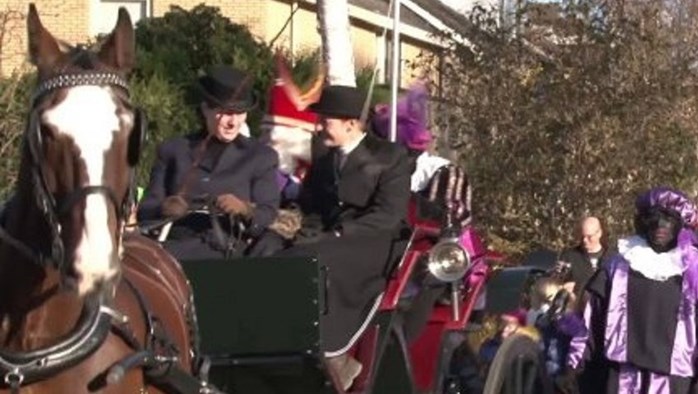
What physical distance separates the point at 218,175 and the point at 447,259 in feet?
4.89

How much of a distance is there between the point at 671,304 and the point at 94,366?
388 cm

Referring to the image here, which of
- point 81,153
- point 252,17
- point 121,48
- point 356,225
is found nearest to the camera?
point 81,153

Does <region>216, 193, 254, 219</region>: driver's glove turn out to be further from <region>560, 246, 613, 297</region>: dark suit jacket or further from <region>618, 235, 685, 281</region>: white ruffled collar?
<region>560, 246, 613, 297</region>: dark suit jacket

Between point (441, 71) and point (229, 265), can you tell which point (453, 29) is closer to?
point (441, 71)

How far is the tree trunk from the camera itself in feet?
45.2

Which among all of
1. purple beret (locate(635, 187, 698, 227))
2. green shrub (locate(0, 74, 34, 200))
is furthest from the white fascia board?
purple beret (locate(635, 187, 698, 227))

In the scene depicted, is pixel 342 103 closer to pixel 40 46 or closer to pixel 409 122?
pixel 409 122

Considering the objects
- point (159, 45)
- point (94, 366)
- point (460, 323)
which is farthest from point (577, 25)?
point (94, 366)

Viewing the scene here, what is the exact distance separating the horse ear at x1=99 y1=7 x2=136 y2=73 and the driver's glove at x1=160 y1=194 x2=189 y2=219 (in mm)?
1645

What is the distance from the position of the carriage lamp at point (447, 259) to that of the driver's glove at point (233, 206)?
149cm

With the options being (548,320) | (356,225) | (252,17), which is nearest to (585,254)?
(548,320)

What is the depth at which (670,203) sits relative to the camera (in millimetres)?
9297

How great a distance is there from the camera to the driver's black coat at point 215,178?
27.1 ft

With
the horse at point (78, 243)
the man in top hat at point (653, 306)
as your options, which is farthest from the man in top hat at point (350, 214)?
the horse at point (78, 243)
